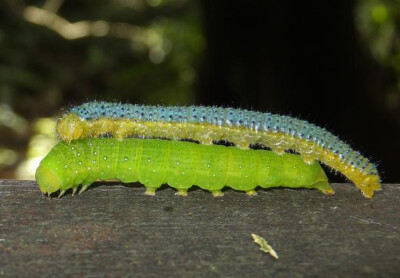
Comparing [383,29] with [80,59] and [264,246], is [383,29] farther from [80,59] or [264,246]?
[264,246]

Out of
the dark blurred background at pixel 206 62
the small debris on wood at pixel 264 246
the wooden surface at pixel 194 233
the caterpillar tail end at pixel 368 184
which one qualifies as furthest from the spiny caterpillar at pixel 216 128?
the small debris on wood at pixel 264 246

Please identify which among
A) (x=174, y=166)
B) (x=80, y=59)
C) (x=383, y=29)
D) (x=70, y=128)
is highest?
(x=383, y=29)

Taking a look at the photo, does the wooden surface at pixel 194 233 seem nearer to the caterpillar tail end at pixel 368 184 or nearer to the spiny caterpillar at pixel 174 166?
the caterpillar tail end at pixel 368 184

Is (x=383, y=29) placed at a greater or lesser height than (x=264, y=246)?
greater

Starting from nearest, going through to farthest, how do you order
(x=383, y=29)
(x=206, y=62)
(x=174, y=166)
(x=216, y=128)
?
(x=174, y=166) → (x=216, y=128) → (x=206, y=62) → (x=383, y=29)

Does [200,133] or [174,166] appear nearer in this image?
[174,166]

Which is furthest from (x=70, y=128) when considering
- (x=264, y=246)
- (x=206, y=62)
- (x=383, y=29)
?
(x=383, y=29)
